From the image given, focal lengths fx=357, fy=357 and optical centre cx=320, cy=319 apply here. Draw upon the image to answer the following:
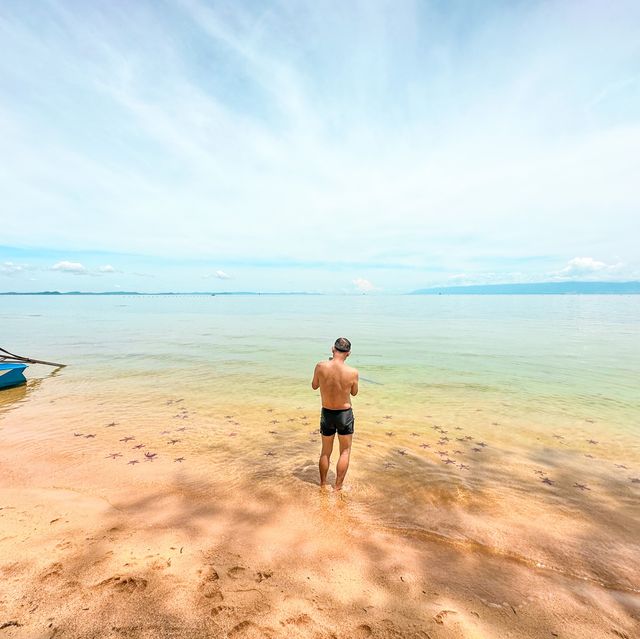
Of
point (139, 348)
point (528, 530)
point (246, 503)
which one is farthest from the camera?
point (139, 348)

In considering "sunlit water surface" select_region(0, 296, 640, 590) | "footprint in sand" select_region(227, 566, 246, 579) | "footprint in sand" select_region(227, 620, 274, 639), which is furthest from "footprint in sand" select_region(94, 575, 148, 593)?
"sunlit water surface" select_region(0, 296, 640, 590)

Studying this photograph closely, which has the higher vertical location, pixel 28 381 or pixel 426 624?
pixel 426 624

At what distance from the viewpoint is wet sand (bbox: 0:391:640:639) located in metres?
4.33

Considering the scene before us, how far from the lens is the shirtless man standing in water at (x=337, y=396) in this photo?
24.8 ft

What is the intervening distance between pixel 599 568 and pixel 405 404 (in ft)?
34.2

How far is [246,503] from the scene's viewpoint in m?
7.57

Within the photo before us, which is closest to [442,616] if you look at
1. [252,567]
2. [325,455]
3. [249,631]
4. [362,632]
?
[362,632]

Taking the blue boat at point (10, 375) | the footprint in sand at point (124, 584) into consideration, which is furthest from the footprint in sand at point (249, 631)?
the blue boat at point (10, 375)

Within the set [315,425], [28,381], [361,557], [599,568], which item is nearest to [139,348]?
[28,381]

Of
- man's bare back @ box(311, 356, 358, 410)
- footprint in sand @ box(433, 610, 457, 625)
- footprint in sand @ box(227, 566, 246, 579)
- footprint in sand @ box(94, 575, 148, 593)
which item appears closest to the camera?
footprint in sand @ box(433, 610, 457, 625)

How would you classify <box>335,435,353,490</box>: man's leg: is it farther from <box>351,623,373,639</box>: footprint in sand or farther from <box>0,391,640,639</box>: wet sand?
<box>351,623,373,639</box>: footprint in sand

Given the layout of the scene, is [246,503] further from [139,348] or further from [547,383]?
[139,348]

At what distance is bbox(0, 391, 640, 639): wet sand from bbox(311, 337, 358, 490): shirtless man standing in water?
0.94m

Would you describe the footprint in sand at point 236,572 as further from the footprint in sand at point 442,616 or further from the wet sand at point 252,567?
the footprint in sand at point 442,616
